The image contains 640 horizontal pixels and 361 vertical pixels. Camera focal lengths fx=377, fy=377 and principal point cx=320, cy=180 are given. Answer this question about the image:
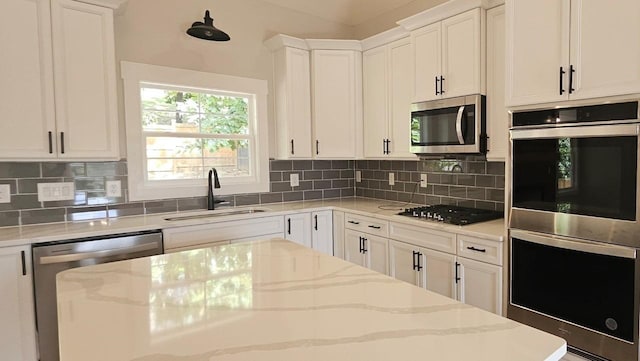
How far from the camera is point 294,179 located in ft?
12.6

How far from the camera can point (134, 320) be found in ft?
3.33

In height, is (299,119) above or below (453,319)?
above

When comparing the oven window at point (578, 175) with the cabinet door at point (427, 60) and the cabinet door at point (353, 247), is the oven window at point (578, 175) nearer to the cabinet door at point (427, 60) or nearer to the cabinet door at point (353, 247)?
the cabinet door at point (427, 60)

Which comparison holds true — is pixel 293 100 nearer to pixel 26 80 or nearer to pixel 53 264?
pixel 26 80

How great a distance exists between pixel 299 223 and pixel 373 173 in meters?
1.20

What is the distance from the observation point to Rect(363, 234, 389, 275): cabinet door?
297cm

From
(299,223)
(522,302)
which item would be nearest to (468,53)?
(522,302)

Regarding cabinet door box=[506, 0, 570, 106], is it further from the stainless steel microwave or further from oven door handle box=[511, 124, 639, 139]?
the stainless steel microwave

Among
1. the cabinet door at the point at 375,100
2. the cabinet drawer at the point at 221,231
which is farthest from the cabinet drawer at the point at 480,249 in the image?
the cabinet drawer at the point at 221,231

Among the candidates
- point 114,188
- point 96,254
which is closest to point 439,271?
point 96,254

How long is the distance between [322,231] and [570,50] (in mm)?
2266

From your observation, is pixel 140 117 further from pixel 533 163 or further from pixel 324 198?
pixel 533 163

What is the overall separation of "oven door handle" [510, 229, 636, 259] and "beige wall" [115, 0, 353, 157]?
7.70ft

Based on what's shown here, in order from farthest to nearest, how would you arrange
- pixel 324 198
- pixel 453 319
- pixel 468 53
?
pixel 324 198 → pixel 468 53 → pixel 453 319
